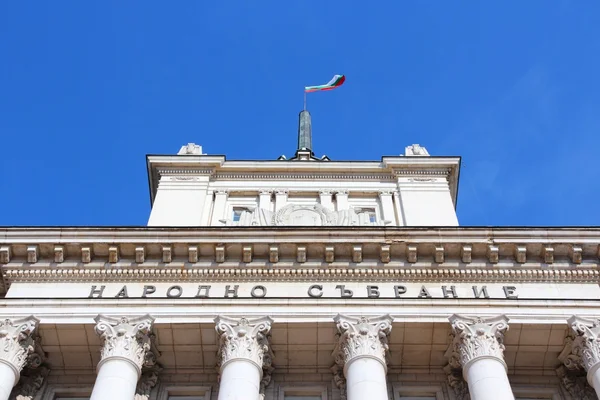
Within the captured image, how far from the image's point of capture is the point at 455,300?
24188 mm

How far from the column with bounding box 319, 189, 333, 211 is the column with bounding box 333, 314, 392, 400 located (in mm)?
8237

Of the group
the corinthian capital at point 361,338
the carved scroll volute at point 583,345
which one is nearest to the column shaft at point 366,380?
the corinthian capital at point 361,338

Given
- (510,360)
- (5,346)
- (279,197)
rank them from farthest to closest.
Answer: (279,197)
(510,360)
(5,346)

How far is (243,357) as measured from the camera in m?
22.6

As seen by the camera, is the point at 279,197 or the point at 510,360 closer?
the point at 510,360

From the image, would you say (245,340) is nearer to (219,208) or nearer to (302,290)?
(302,290)

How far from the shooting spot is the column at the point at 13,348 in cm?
2209

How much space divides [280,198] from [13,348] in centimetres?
1269

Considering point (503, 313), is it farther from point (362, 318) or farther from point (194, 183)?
point (194, 183)

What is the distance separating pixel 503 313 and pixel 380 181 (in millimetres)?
10484

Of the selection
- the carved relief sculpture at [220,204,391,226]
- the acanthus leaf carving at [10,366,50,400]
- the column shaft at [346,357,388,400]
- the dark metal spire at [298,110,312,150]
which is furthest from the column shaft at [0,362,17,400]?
the dark metal spire at [298,110,312,150]

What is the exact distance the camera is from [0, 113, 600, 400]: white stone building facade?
76.3 ft

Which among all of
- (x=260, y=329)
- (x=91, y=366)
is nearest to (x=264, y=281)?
(x=260, y=329)

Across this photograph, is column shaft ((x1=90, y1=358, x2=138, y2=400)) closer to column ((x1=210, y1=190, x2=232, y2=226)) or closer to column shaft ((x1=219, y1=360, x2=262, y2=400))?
column shaft ((x1=219, y1=360, x2=262, y2=400))
